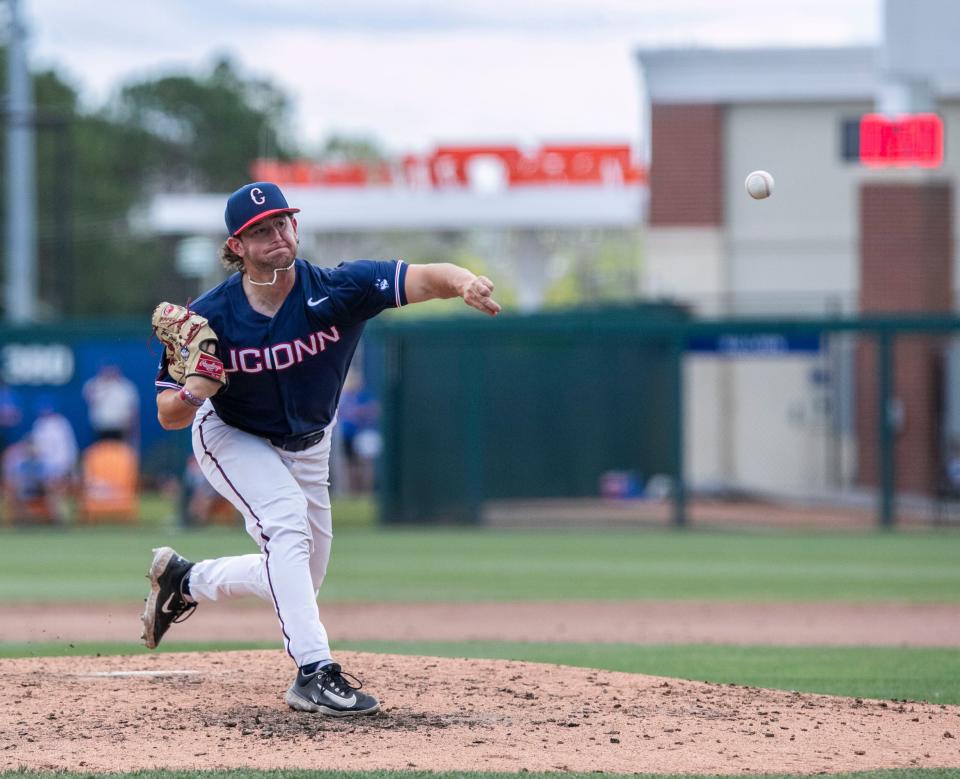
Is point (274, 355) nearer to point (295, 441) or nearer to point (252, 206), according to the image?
point (295, 441)

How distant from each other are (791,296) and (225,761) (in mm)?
18234

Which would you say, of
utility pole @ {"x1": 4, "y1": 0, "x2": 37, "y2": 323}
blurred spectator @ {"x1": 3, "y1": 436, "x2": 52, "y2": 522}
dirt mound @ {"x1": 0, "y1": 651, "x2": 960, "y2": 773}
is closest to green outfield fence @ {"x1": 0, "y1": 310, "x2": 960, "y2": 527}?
blurred spectator @ {"x1": 3, "y1": 436, "x2": 52, "y2": 522}

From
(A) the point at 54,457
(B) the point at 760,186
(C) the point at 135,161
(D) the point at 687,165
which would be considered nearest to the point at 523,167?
(D) the point at 687,165

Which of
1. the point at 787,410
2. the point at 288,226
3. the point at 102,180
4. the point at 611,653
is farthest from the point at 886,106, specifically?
the point at 102,180

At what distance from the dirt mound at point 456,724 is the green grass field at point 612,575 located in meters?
0.93

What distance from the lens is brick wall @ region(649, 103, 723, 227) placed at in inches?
858

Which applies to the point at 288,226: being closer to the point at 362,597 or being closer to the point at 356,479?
the point at 362,597

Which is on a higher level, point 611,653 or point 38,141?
point 38,141

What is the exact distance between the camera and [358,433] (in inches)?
760

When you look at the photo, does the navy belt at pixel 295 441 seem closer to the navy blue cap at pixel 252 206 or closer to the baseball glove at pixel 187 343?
the baseball glove at pixel 187 343

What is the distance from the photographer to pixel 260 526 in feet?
17.1

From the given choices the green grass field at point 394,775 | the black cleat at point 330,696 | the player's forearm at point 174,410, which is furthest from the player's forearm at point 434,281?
the green grass field at point 394,775

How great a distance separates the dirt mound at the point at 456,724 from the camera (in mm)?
4512

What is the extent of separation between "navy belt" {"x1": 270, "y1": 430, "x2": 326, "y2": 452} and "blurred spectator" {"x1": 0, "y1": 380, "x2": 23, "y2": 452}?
14.6m
